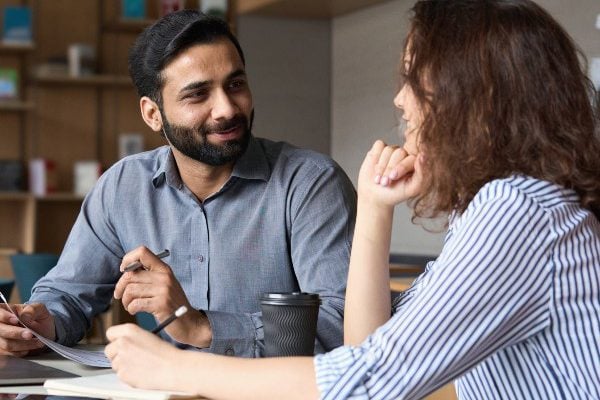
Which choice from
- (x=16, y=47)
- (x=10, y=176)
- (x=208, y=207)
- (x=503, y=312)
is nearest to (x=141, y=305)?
(x=208, y=207)

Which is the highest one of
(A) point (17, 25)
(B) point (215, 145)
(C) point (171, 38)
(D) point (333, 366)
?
(C) point (171, 38)

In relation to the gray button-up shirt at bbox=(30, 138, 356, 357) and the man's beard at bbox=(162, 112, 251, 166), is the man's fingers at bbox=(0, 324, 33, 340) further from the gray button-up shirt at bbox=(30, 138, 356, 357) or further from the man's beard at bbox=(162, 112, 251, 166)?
the man's beard at bbox=(162, 112, 251, 166)

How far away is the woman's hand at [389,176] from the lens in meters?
1.59

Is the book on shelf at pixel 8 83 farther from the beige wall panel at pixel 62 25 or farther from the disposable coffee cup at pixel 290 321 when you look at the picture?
the disposable coffee cup at pixel 290 321

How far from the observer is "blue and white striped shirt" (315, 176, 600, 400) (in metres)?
1.21

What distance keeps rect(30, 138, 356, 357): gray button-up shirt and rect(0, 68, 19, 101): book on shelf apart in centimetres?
503

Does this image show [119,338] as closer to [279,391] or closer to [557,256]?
[279,391]

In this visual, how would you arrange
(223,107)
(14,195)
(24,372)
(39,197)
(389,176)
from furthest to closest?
(39,197)
(14,195)
(223,107)
(24,372)
(389,176)

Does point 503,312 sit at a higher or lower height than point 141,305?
higher

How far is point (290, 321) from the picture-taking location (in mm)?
1645

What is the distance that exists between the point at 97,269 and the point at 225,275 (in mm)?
350

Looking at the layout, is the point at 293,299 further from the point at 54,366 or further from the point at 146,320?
the point at 146,320

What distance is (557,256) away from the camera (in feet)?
4.04

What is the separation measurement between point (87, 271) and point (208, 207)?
343mm
